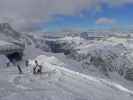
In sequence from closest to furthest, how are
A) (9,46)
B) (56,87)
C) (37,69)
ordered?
1. (56,87)
2. (37,69)
3. (9,46)

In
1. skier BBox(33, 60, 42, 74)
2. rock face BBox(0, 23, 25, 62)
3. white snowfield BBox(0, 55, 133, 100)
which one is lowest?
white snowfield BBox(0, 55, 133, 100)

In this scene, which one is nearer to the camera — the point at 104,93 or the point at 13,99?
the point at 13,99

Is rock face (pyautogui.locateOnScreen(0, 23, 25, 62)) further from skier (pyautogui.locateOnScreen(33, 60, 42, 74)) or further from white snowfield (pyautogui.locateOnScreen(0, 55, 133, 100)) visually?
skier (pyautogui.locateOnScreen(33, 60, 42, 74))

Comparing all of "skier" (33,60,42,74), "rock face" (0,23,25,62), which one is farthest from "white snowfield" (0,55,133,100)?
"rock face" (0,23,25,62)

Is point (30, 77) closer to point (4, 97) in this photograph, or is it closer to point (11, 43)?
point (4, 97)

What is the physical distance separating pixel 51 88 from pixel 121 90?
2122 millimetres

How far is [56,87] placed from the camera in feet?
20.6

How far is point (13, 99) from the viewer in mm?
5145

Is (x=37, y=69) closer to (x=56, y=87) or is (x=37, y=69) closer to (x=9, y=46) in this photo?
(x=56, y=87)

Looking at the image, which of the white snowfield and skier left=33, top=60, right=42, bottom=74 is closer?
the white snowfield

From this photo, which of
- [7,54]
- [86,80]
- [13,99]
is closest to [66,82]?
[86,80]

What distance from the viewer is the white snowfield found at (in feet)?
18.0

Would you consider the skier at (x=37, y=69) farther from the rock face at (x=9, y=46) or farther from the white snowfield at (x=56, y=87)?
the rock face at (x=9, y=46)

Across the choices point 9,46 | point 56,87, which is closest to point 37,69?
point 56,87
